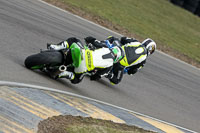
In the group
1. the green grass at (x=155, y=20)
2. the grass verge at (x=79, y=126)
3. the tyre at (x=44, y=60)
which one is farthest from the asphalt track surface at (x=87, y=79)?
the green grass at (x=155, y=20)

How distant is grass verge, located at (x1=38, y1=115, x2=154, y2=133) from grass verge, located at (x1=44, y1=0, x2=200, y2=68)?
9.91m

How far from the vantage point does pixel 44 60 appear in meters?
6.95

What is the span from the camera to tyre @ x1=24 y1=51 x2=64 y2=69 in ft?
22.8

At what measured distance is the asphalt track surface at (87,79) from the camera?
293 inches

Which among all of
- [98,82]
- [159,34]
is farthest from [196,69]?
[98,82]

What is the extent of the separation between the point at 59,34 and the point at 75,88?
4059 millimetres

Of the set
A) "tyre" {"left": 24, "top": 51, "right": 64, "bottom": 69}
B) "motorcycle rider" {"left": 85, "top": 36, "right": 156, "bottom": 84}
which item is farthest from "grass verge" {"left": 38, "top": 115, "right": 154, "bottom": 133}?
"motorcycle rider" {"left": 85, "top": 36, "right": 156, "bottom": 84}

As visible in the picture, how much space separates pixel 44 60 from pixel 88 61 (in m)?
0.83

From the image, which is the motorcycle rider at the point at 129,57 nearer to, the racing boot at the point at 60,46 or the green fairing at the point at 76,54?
the racing boot at the point at 60,46

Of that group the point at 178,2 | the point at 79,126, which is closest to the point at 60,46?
the point at 79,126

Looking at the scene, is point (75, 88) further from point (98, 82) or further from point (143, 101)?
point (143, 101)

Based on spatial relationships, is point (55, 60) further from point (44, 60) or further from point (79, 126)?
point (79, 126)

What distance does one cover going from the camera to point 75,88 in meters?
7.59

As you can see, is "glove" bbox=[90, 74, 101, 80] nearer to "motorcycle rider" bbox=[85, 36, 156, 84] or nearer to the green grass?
"motorcycle rider" bbox=[85, 36, 156, 84]
